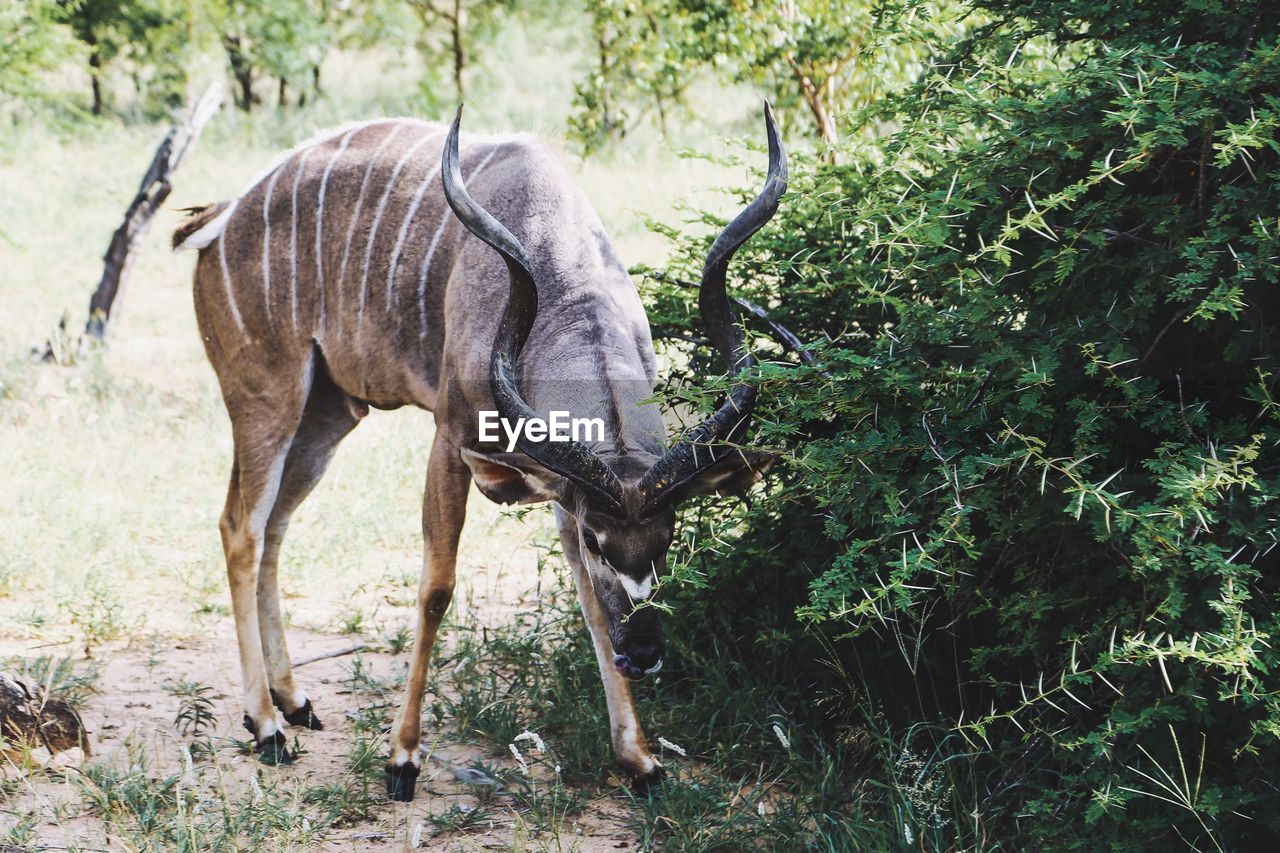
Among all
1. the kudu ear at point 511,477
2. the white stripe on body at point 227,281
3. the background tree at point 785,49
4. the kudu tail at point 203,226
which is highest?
the background tree at point 785,49

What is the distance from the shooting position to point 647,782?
3.70 metres

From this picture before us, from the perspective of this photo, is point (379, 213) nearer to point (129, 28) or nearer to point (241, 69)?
point (129, 28)

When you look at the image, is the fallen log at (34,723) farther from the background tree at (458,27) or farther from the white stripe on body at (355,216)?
the background tree at (458,27)

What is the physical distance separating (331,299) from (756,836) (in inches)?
85.1

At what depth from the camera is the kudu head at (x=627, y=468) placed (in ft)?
10.3

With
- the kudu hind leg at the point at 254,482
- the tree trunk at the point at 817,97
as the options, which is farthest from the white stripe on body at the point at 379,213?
the tree trunk at the point at 817,97

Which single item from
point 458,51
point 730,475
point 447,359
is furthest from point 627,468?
point 458,51

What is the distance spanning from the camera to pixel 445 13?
1727cm

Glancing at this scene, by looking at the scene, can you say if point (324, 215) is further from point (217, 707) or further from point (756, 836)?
point (756, 836)

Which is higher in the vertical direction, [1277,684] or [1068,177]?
[1068,177]

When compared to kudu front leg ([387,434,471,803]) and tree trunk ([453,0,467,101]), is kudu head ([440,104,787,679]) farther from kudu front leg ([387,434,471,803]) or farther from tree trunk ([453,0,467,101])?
tree trunk ([453,0,467,101])

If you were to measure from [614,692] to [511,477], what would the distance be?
80 cm

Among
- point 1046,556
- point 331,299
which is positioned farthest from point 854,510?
point 331,299

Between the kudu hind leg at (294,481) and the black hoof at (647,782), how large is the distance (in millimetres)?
1239
